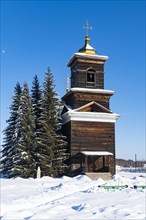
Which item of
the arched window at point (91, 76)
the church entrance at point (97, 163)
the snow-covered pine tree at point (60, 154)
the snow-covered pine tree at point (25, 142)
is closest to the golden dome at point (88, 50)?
the arched window at point (91, 76)

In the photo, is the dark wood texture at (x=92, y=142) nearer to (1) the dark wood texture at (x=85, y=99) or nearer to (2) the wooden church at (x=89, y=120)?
(2) the wooden church at (x=89, y=120)

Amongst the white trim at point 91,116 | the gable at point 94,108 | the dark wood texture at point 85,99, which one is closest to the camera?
the white trim at point 91,116

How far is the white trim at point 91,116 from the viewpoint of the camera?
29.1 metres

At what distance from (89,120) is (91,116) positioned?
0.41 m

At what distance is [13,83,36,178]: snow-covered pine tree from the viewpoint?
2766 centimetres

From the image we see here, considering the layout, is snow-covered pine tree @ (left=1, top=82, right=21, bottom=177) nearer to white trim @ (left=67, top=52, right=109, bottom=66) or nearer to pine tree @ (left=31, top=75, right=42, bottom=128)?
pine tree @ (left=31, top=75, right=42, bottom=128)

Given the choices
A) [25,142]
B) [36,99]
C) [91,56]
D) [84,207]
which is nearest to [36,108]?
[36,99]

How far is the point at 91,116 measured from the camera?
29.5 meters

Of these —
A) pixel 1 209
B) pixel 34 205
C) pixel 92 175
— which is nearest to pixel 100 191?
pixel 34 205

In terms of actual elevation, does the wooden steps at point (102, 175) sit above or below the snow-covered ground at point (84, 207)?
below

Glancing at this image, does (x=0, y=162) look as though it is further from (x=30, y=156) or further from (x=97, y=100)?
(x=97, y=100)

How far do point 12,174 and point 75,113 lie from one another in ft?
25.1

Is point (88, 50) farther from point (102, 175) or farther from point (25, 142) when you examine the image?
point (102, 175)

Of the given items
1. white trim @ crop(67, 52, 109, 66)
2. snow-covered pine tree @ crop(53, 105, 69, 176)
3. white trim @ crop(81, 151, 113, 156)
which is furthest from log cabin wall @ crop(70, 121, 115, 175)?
→ white trim @ crop(67, 52, 109, 66)
